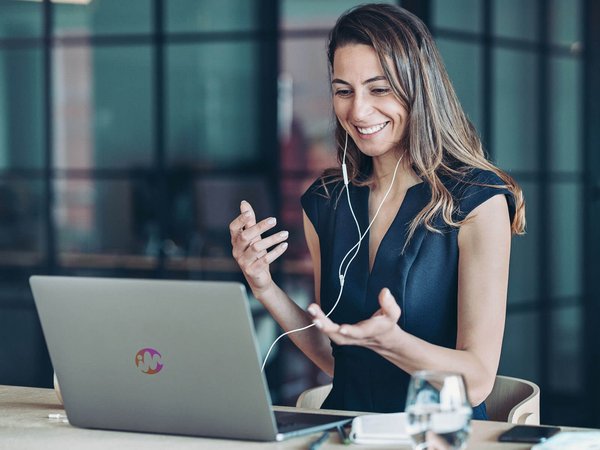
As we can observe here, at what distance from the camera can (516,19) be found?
4582 millimetres

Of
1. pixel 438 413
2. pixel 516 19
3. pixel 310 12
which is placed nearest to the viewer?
pixel 438 413

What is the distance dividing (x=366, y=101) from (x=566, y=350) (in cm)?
287

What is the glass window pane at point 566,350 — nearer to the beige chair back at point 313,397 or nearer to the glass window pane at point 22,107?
the beige chair back at point 313,397

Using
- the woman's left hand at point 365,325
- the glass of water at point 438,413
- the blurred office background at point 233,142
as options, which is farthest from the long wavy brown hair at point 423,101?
the blurred office background at point 233,142

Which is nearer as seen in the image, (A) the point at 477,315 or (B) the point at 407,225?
(A) the point at 477,315

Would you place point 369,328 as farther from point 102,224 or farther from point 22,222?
point 22,222

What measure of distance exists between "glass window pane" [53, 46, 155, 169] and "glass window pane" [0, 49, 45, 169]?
0.31 ft

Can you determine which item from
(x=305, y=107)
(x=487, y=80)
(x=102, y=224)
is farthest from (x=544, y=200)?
(x=102, y=224)

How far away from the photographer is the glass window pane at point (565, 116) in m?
4.63

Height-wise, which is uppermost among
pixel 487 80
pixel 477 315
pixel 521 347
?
pixel 487 80

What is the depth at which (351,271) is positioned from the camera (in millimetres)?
2283

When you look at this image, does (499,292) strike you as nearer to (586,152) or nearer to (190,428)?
(190,428)

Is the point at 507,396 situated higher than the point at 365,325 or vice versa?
the point at 365,325

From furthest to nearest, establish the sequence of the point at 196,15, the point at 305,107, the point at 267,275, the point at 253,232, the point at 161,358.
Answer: the point at 305,107 < the point at 196,15 < the point at 267,275 < the point at 253,232 < the point at 161,358
